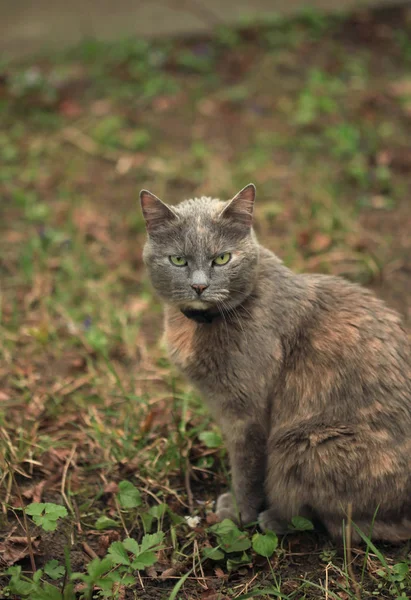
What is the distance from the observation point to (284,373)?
115 inches

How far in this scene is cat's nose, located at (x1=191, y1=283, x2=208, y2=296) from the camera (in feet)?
9.16

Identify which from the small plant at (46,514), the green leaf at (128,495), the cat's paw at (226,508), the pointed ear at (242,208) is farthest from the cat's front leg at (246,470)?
the pointed ear at (242,208)

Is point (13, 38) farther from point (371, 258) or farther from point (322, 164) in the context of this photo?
point (371, 258)

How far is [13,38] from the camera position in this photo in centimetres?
733

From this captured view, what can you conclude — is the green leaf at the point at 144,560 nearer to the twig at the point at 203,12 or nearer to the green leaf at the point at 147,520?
the green leaf at the point at 147,520

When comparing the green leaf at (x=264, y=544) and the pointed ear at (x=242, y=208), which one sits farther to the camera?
the pointed ear at (x=242, y=208)

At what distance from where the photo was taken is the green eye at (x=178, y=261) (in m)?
2.90

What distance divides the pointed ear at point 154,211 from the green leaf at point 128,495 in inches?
42.0

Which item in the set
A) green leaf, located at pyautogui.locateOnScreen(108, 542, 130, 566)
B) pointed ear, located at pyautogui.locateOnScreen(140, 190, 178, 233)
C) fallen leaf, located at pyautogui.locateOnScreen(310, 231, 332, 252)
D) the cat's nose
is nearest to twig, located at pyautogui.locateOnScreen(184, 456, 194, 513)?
green leaf, located at pyautogui.locateOnScreen(108, 542, 130, 566)

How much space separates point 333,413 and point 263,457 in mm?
345

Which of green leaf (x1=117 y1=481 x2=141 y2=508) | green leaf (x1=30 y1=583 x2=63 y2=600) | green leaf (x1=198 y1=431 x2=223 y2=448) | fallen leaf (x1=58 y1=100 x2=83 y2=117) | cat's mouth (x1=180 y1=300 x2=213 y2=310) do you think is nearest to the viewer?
green leaf (x1=30 y1=583 x2=63 y2=600)

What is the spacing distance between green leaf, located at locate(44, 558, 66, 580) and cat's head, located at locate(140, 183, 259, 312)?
109cm

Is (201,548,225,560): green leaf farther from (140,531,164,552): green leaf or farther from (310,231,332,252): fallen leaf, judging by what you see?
(310,231,332,252): fallen leaf

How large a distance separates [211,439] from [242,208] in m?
1.10
